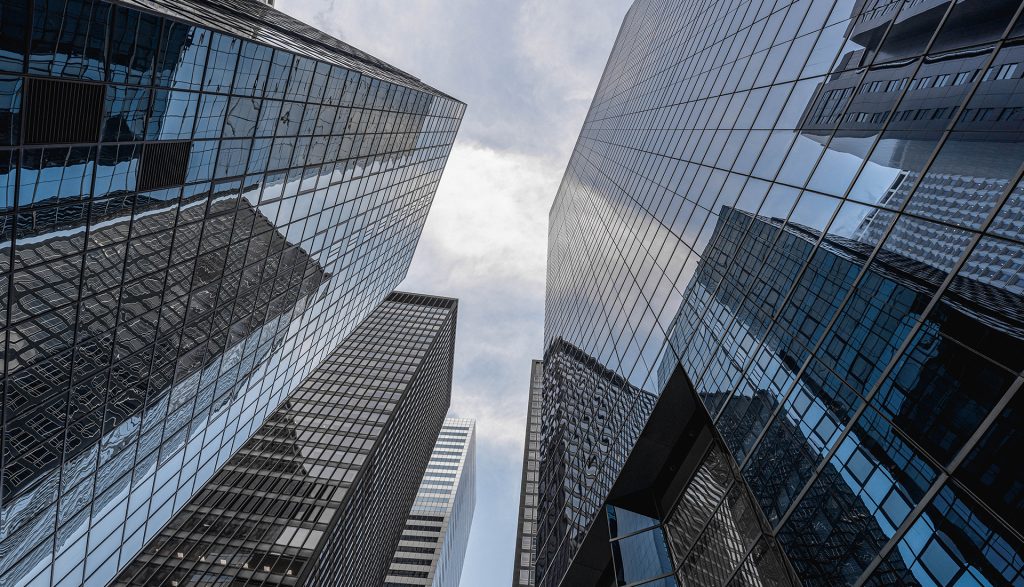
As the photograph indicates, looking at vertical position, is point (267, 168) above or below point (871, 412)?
below

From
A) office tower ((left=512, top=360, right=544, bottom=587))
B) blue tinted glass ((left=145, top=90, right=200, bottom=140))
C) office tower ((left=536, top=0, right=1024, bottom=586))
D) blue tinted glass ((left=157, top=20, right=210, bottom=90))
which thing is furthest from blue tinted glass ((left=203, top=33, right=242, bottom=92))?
office tower ((left=512, top=360, right=544, bottom=587))

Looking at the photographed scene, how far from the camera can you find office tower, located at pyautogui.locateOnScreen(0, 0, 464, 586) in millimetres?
12086

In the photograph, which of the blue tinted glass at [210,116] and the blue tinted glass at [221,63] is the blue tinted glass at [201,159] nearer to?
the blue tinted glass at [210,116]

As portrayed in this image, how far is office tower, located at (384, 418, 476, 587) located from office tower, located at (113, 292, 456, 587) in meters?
21.0

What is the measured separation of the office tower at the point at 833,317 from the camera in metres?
7.72

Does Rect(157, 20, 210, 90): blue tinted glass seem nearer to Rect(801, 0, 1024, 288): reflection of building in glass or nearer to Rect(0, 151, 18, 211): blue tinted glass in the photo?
Rect(0, 151, 18, 211): blue tinted glass

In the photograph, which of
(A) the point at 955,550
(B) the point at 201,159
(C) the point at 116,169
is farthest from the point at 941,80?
(B) the point at 201,159

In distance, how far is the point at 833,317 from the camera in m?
11.4

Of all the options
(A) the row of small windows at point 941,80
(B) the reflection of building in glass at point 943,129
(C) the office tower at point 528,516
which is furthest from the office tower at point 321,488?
(A) the row of small windows at point 941,80

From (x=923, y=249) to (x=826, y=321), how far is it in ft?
9.47

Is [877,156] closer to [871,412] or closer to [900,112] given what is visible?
[900,112]

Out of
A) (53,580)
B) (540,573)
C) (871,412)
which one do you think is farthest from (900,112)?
(540,573)

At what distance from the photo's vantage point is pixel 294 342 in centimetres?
3325

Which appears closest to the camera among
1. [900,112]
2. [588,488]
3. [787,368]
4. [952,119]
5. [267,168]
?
[952,119]
